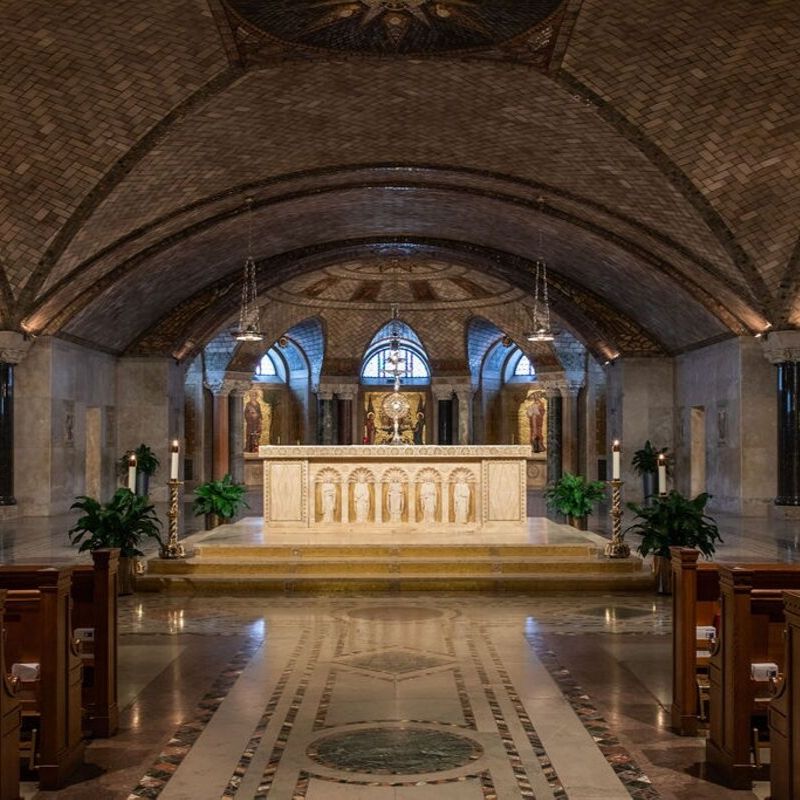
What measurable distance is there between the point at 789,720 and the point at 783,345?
15032 millimetres

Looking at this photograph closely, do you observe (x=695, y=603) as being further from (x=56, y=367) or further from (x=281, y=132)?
(x=56, y=367)

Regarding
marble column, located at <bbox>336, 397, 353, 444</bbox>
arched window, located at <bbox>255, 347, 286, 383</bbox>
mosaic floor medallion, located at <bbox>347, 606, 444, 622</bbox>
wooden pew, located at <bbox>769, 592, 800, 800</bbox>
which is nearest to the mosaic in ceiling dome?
mosaic floor medallion, located at <bbox>347, 606, 444, 622</bbox>

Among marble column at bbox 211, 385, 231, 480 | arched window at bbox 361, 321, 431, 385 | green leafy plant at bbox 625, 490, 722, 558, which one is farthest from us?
arched window at bbox 361, 321, 431, 385

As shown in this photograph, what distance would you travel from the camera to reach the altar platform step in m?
10.7

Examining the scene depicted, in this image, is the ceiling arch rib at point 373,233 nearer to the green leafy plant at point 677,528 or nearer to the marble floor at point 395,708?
the green leafy plant at point 677,528

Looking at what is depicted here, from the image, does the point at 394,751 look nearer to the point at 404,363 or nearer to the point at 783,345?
the point at 783,345

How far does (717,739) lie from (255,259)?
63.0ft

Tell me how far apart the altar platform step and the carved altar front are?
1.60 metres

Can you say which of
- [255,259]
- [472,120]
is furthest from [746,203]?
[255,259]

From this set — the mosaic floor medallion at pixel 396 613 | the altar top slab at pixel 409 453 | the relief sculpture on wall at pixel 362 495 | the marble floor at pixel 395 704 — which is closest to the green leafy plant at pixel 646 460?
the altar top slab at pixel 409 453

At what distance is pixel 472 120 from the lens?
15.2m

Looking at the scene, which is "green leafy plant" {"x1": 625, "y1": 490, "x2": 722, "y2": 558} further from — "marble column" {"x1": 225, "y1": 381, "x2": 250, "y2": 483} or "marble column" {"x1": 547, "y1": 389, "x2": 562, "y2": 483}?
"marble column" {"x1": 225, "y1": 381, "x2": 250, "y2": 483}

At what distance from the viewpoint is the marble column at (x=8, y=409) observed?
18406 mm

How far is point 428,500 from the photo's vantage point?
44.0ft
